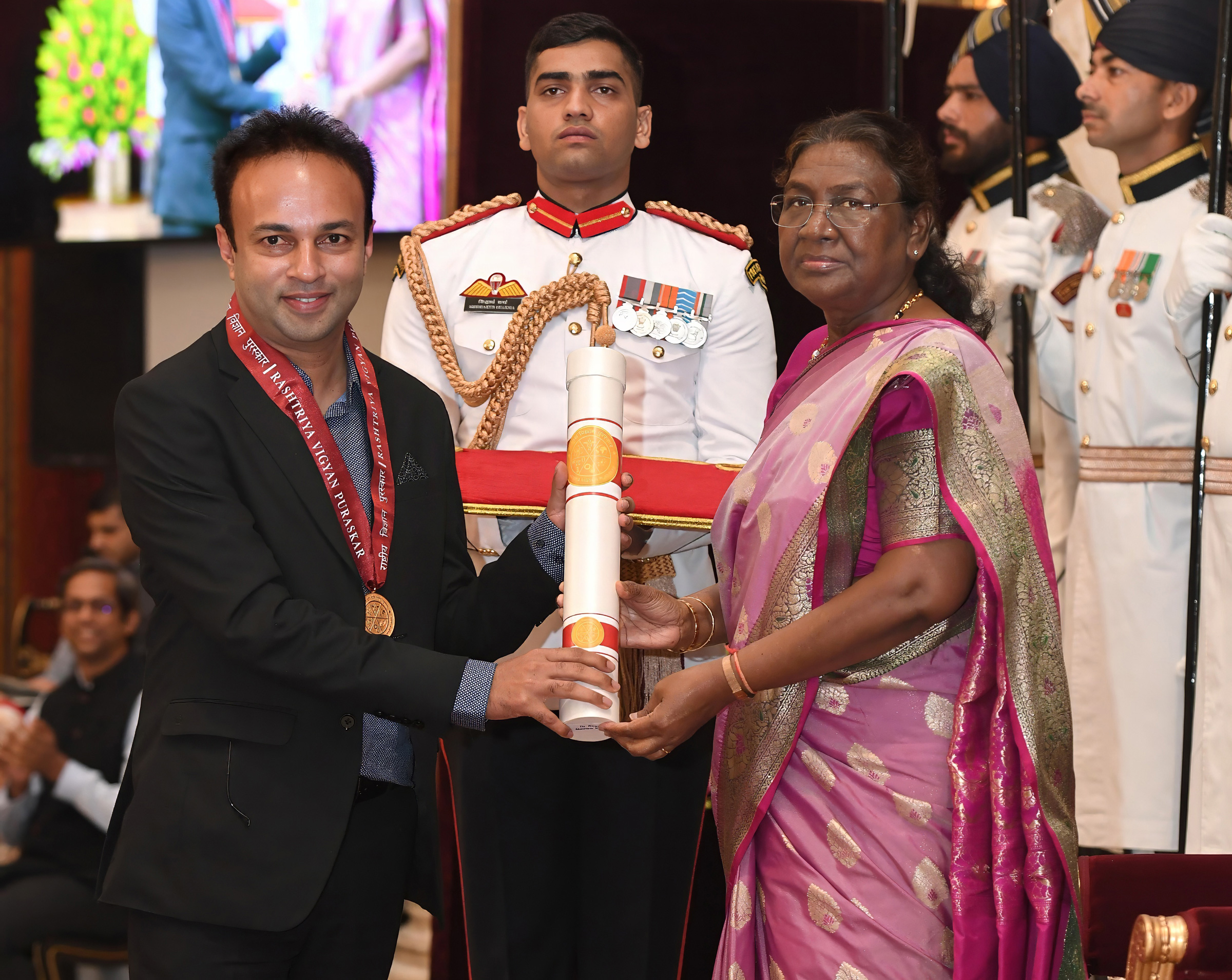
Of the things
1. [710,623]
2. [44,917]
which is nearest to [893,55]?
[710,623]

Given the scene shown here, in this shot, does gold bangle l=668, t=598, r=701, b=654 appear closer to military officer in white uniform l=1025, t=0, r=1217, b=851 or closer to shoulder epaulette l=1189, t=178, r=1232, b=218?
military officer in white uniform l=1025, t=0, r=1217, b=851

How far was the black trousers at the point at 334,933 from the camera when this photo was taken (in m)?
1.61

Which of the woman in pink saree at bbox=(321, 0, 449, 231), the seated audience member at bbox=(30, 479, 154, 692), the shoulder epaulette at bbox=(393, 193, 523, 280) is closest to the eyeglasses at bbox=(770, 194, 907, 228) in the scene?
the shoulder epaulette at bbox=(393, 193, 523, 280)

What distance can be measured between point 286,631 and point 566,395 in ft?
3.43

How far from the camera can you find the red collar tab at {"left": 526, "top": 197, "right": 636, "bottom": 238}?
8.52 ft

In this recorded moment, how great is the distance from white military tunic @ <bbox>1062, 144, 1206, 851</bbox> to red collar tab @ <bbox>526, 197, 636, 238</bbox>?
4.86 ft

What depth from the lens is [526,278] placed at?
258 cm

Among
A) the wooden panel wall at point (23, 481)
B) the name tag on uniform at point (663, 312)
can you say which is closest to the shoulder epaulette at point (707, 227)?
the name tag on uniform at point (663, 312)

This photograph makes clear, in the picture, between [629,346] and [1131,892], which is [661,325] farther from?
[1131,892]

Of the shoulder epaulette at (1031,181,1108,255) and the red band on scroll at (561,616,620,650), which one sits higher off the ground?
the shoulder epaulette at (1031,181,1108,255)

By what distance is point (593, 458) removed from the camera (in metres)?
1.77

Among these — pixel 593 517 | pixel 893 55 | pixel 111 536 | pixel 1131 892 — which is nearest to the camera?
pixel 593 517

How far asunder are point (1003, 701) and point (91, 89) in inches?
190

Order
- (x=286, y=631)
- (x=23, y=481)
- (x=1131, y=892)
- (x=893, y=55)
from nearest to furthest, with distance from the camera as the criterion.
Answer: (x=286, y=631) → (x=1131, y=892) → (x=893, y=55) → (x=23, y=481)
